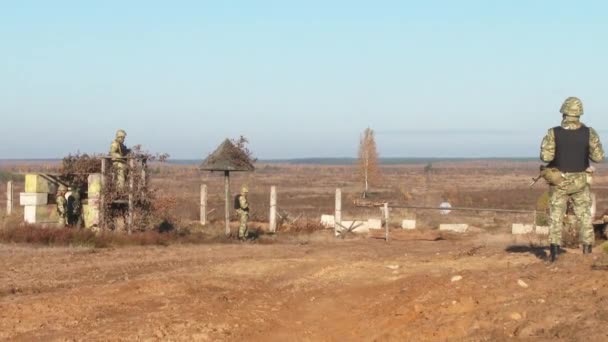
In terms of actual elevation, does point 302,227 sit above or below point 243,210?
below

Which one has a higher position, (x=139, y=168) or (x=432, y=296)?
(x=139, y=168)

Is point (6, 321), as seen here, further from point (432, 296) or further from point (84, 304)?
point (432, 296)

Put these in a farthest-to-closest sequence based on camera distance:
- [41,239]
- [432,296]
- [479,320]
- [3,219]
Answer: [3,219], [41,239], [432,296], [479,320]

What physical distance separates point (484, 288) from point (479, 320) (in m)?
1.28

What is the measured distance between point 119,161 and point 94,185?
37.4 inches

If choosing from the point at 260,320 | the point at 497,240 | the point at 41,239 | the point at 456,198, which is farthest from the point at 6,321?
the point at 456,198

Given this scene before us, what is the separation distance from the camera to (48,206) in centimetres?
2480

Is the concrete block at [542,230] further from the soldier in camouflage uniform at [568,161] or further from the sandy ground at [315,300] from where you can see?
the soldier in camouflage uniform at [568,161]

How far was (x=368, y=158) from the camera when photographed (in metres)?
59.5

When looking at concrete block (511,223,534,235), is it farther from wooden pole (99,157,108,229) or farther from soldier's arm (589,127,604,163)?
soldier's arm (589,127,604,163)

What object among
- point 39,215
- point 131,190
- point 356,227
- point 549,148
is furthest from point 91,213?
point 549,148

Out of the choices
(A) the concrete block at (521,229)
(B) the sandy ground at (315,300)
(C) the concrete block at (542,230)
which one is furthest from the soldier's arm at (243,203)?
(C) the concrete block at (542,230)

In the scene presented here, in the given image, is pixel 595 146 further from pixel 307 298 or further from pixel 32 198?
pixel 32 198

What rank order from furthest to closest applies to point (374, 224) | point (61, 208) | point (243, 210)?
point (374, 224)
point (61, 208)
point (243, 210)
